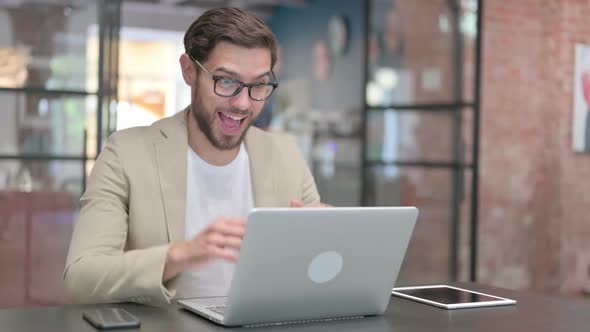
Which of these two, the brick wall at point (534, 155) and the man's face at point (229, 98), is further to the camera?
the brick wall at point (534, 155)

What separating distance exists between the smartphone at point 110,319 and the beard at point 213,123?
2.13 feet

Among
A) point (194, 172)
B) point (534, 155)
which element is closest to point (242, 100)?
point (194, 172)

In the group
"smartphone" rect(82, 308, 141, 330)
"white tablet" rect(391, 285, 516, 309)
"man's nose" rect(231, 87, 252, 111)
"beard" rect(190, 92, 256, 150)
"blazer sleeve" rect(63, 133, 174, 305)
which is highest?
"man's nose" rect(231, 87, 252, 111)

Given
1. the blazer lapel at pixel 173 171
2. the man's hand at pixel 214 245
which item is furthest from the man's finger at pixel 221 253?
the blazer lapel at pixel 173 171

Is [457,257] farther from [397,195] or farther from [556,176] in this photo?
[556,176]

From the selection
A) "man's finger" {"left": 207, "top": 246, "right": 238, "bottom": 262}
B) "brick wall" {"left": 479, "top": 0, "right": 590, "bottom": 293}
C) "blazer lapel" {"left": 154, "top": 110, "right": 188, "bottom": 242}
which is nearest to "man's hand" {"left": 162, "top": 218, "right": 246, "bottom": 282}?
"man's finger" {"left": 207, "top": 246, "right": 238, "bottom": 262}

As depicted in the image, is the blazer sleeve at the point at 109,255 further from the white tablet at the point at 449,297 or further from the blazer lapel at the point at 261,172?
the white tablet at the point at 449,297

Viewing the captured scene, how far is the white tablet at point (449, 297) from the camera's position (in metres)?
1.79

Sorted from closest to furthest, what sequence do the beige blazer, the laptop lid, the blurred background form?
the laptop lid → the beige blazer → the blurred background

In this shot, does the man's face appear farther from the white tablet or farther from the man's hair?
the white tablet

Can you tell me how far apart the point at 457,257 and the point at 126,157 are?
11.1 feet

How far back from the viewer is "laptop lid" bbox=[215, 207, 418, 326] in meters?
1.41

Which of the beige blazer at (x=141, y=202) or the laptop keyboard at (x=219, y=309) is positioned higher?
the beige blazer at (x=141, y=202)

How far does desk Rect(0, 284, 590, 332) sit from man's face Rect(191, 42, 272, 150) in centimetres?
59
